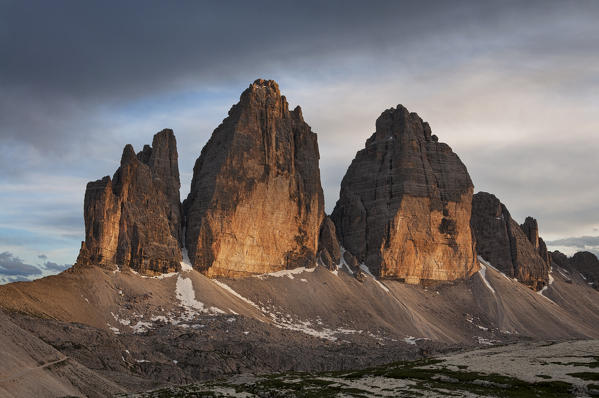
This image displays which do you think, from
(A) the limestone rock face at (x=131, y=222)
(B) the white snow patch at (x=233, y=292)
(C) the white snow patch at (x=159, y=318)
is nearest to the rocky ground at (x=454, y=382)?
(C) the white snow patch at (x=159, y=318)

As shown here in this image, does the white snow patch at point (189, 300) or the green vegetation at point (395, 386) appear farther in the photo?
the white snow patch at point (189, 300)

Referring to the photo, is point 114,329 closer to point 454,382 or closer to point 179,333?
point 179,333

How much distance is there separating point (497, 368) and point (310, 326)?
102 metres

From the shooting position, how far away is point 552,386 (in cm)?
6719

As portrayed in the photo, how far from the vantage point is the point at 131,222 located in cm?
17838

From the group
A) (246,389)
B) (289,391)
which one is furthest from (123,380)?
(289,391)

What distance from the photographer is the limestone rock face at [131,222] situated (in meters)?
170

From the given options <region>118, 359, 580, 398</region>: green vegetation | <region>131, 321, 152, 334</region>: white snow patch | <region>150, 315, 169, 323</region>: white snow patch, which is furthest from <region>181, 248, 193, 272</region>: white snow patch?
<region>118, 359, 580, 398</region>: green vegetation

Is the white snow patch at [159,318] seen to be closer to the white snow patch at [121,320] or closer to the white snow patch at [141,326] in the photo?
the white snow patch at [141,326]

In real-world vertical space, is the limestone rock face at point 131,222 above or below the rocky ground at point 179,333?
above

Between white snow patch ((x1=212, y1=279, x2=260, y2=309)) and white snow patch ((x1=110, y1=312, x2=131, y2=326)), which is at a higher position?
white snow patch ((x1=212, y1=279, x2=260, y2=309))

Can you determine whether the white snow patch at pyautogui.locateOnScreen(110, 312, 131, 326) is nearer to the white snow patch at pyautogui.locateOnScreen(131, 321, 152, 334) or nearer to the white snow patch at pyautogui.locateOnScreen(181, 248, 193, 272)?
the white snow patch at pyautogui.locateOnScreen(131, 321, 152, 334)

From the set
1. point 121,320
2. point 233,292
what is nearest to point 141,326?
point 121,320

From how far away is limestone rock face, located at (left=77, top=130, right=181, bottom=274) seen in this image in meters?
170
